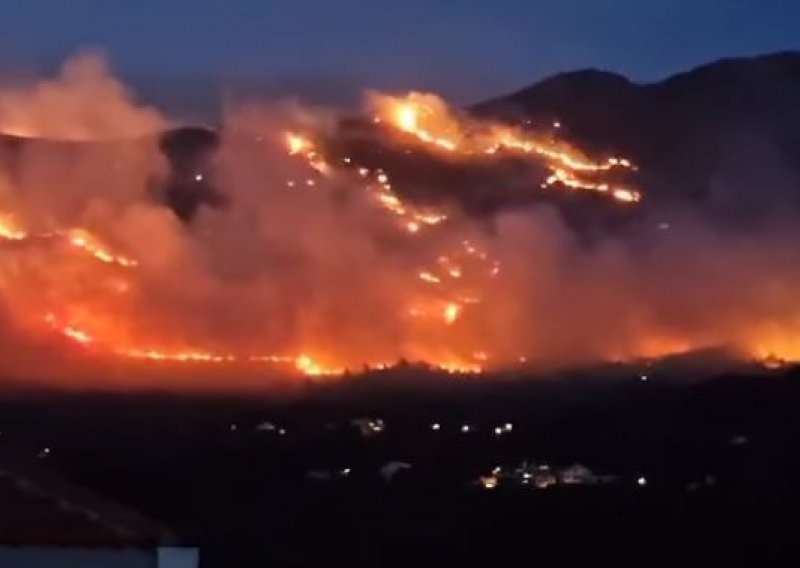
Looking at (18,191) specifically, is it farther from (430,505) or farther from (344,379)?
(430,505)

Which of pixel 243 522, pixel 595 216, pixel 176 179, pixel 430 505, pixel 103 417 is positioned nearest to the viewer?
pixel 243 522

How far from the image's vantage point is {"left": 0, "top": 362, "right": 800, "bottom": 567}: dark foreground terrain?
16578mm

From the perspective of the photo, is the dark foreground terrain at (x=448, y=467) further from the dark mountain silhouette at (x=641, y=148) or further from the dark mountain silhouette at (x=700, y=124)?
the dark mountain silhouette at (x=700, y=124)

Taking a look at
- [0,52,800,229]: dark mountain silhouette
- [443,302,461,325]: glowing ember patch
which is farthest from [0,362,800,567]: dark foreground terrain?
[0,52,800,229]: dark mountain silhouette

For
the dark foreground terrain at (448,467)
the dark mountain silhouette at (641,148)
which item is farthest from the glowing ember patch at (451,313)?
the dark foreground terrain at (448,467)

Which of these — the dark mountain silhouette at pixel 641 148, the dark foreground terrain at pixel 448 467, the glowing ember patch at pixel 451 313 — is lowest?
the dark foreground terrain at pixel 448 467

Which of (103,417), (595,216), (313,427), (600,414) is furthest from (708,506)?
(595,216)

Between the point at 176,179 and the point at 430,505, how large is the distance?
16.9 metres

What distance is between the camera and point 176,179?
3400cm

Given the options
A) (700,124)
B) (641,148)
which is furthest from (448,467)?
(700,124)

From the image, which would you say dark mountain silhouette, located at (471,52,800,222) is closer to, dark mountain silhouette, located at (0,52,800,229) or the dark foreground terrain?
dark mountain silhouette, located at (0,52,800,229)

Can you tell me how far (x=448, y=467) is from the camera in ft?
65.9

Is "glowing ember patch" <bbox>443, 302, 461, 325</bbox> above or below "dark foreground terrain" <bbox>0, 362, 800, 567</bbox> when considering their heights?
above

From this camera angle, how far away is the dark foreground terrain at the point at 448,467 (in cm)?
1658
